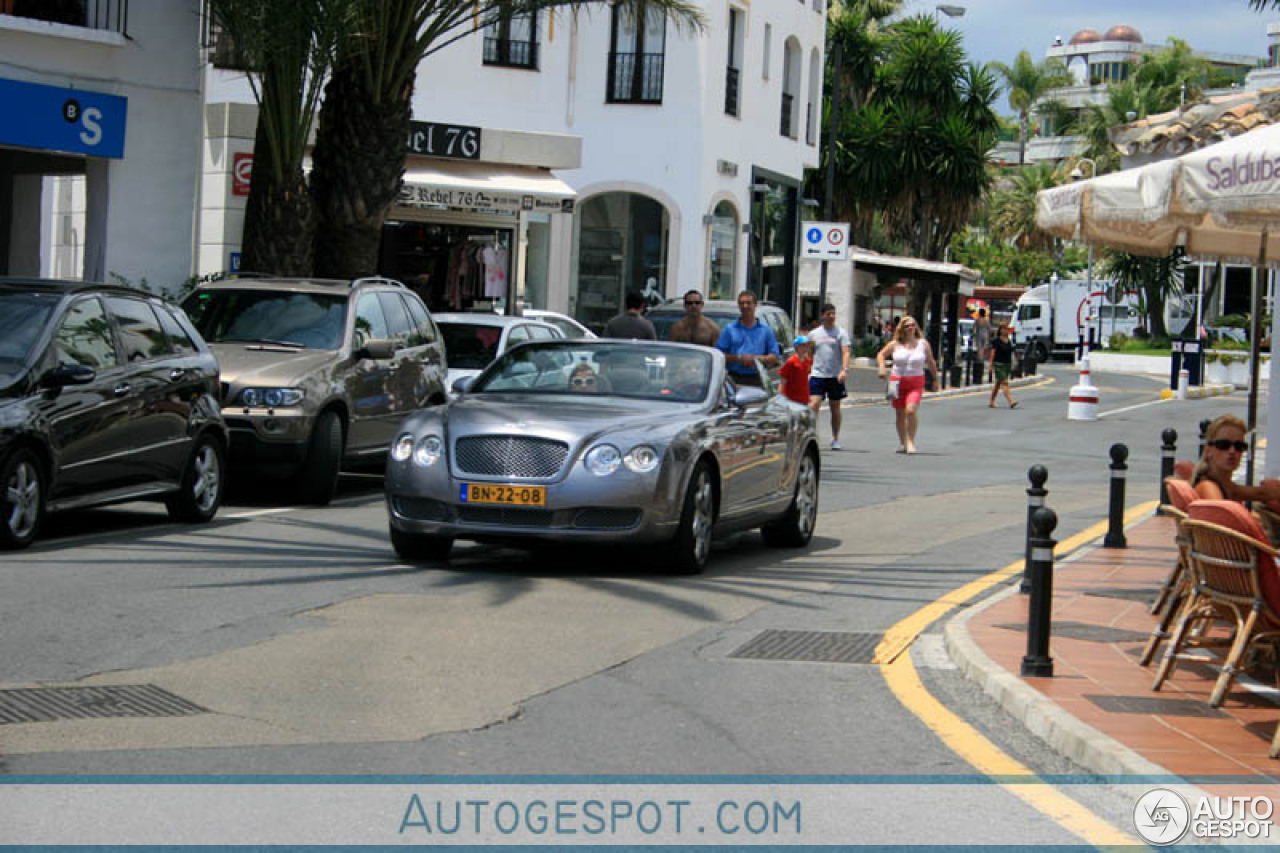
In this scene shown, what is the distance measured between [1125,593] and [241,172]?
17.9 meters

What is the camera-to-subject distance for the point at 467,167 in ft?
95.7

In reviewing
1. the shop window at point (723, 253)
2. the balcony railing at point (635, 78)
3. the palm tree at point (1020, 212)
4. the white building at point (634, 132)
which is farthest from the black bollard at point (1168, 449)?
the palm tree at point (1020, 212)

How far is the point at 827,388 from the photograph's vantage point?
24094mm

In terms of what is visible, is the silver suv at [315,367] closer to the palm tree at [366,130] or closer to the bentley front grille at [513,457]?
the palm tree at [366,130]

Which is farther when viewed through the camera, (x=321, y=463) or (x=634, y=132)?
(x=634, y=132)

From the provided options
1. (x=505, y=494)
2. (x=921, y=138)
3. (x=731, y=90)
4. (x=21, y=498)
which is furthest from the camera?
(x=921, y=138)

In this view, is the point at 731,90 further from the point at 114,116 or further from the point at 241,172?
the point at 114,116

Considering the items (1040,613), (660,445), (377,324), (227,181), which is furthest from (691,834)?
(227,181)

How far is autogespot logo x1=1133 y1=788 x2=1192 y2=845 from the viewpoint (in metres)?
5.63

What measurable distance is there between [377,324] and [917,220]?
5289cm

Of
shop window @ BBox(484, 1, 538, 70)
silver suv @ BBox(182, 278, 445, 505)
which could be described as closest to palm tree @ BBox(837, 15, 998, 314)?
shop window @ BBox(484, 1, 538, 70)

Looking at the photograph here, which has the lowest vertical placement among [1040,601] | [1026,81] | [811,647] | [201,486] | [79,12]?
[811,647]

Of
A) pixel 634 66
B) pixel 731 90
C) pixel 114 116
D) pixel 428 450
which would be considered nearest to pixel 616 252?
pixel 634 66

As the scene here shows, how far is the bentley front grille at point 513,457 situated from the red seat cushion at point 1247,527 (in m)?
4.17
